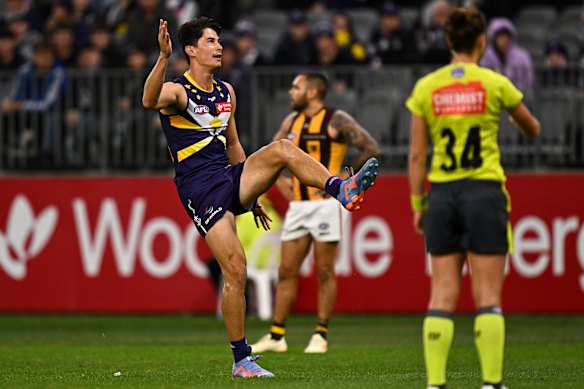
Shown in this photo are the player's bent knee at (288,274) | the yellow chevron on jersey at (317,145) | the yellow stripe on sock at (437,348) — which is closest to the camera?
the yellow stripe on sock at (437,348)

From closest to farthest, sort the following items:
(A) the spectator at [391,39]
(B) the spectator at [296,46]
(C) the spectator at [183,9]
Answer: (A) the spectator at [391,39]
(B) the spectator at [296,46]
(C) the spectator at [183,9]

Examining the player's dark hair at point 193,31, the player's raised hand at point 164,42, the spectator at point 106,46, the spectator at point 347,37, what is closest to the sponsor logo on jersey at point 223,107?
the player's dark hair at point 193,31

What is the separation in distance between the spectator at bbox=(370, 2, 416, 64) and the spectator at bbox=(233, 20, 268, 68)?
1776 mm

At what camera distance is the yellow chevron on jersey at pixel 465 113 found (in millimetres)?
8102

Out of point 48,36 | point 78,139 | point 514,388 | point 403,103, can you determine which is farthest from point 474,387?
point 48,36

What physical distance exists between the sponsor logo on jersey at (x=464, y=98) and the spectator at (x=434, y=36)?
10744mm

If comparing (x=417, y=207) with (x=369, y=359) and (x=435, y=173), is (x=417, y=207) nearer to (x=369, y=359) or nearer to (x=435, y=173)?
(x=435, y=173)

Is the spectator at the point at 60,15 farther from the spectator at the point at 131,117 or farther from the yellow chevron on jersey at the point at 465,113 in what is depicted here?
the yellow chevron on jersey at the point at 465,113

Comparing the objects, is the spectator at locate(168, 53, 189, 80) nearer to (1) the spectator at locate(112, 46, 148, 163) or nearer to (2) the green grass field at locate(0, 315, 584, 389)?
(1) the spectator at locate(112, 46, 148, 163)

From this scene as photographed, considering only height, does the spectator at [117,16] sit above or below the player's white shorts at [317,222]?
above

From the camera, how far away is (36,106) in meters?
19.3

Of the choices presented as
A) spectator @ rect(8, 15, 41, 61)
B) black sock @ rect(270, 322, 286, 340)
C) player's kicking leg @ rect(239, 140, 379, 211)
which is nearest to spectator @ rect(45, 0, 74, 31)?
spectator @ rect(8, 15, 41, 61)

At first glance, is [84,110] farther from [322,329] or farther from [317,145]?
[322,329]

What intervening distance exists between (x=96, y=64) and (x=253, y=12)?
152 inches
